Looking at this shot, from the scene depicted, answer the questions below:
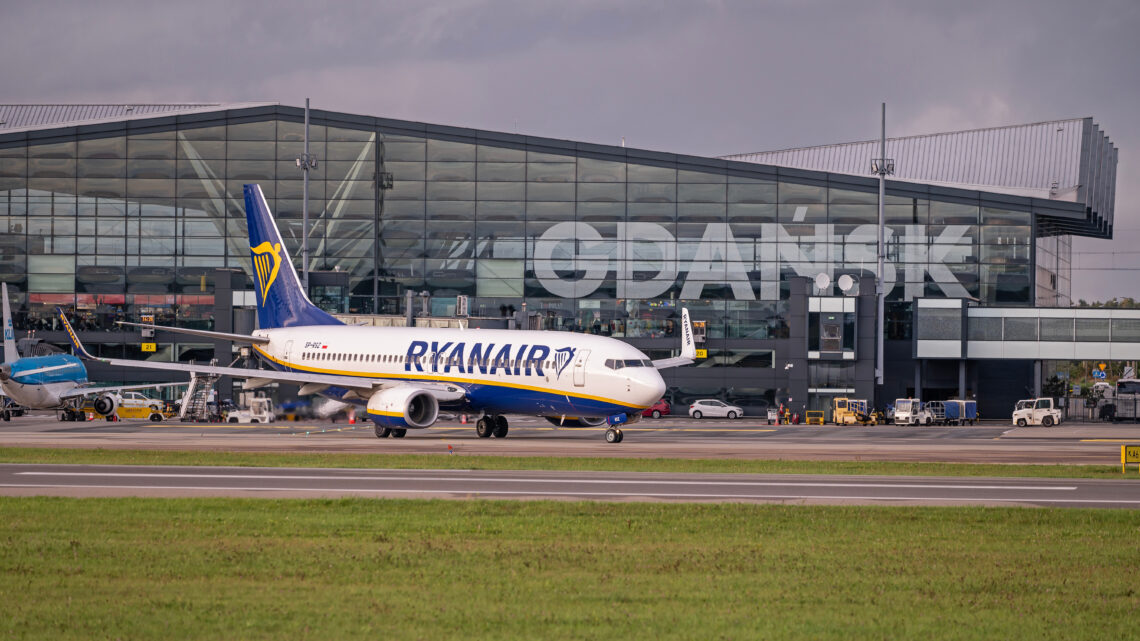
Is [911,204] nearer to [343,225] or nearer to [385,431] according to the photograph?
[343,225]

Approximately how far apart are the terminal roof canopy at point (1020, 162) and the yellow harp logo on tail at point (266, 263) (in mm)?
50067

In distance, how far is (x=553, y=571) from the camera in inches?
571

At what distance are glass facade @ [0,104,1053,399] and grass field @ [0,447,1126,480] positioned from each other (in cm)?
5321

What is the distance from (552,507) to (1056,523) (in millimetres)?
8231

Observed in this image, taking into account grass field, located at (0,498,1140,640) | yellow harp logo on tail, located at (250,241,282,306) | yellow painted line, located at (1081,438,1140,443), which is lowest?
yellow painted line, located at (1081,438,1140,443)

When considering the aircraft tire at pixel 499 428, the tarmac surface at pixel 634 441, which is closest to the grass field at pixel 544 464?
the tarmac surface at pixel 634 441

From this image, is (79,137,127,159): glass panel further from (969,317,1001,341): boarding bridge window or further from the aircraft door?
(969,317,1001,341): boarding bridge window

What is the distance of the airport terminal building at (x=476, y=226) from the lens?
282ft

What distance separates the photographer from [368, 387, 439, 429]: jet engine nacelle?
1736 inches

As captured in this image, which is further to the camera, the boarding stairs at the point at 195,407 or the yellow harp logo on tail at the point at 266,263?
the boarding stairs at the point at 195,407

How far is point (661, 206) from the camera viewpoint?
3406 inches

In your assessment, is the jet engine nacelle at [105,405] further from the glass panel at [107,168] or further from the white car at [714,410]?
the white car at [714,410]

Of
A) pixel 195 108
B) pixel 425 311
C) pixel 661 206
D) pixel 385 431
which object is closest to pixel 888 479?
pixel 385 431

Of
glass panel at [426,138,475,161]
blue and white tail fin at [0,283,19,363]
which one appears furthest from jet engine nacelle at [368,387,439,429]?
glass panel at [426,138,475,161]
